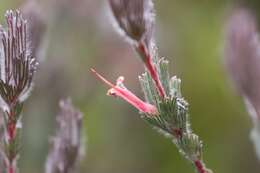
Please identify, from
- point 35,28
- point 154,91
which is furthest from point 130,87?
point 154,91

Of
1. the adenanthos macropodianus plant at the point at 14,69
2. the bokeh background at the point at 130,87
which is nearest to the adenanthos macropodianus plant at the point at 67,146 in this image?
the adenanthos macropodianus plant at the point at 14,69

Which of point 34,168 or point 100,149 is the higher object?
point 100,149

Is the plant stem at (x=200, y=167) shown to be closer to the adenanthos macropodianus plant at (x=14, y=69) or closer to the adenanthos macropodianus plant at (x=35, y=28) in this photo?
the adenanthos macropodianus plant at (x=14, y=69)

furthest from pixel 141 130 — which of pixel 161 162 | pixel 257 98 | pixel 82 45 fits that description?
pixel 257 98

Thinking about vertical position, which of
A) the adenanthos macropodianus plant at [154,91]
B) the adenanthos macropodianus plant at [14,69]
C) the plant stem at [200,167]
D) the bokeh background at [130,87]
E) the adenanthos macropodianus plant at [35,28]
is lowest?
the plant stem at [200,167]

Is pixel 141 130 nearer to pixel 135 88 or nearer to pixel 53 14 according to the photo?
pixel 135 88

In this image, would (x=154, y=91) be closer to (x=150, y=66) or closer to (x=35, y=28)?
(x=150, y=66)

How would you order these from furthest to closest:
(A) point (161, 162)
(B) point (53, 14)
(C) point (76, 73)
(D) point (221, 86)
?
(D) point (221, 86) < (A) point (161, 162) < (B) point (53, 14) < (C) point (76, 73)
